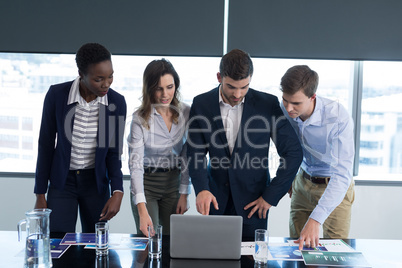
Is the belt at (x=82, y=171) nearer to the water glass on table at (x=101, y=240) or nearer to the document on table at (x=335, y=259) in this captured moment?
the water glass on table at (x=101, y=240)

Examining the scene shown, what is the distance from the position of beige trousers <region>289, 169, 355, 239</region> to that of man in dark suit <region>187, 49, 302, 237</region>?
1.09 ft

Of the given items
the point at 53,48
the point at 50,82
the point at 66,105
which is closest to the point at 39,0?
the point at 53,48

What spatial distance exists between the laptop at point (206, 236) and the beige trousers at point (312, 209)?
92 cm

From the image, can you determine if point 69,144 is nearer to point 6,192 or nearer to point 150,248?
point 150,248

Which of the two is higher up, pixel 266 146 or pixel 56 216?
pixel 266 146

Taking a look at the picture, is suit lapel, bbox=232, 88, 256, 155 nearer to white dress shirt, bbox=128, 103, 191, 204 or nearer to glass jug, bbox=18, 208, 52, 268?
white dress shirt, bbox=128, 103, 191, 204

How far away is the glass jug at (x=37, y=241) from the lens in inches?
61.9

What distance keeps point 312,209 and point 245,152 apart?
66 cm

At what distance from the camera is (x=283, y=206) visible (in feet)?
12.4

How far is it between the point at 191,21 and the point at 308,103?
1645mm

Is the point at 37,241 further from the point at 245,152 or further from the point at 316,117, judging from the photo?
the point at 316,117

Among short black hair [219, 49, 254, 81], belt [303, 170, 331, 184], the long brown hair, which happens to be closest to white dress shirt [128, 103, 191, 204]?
the long brown hair

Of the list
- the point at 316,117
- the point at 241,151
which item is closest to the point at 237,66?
the point at 241,151

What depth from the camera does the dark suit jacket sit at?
219 centimetres
